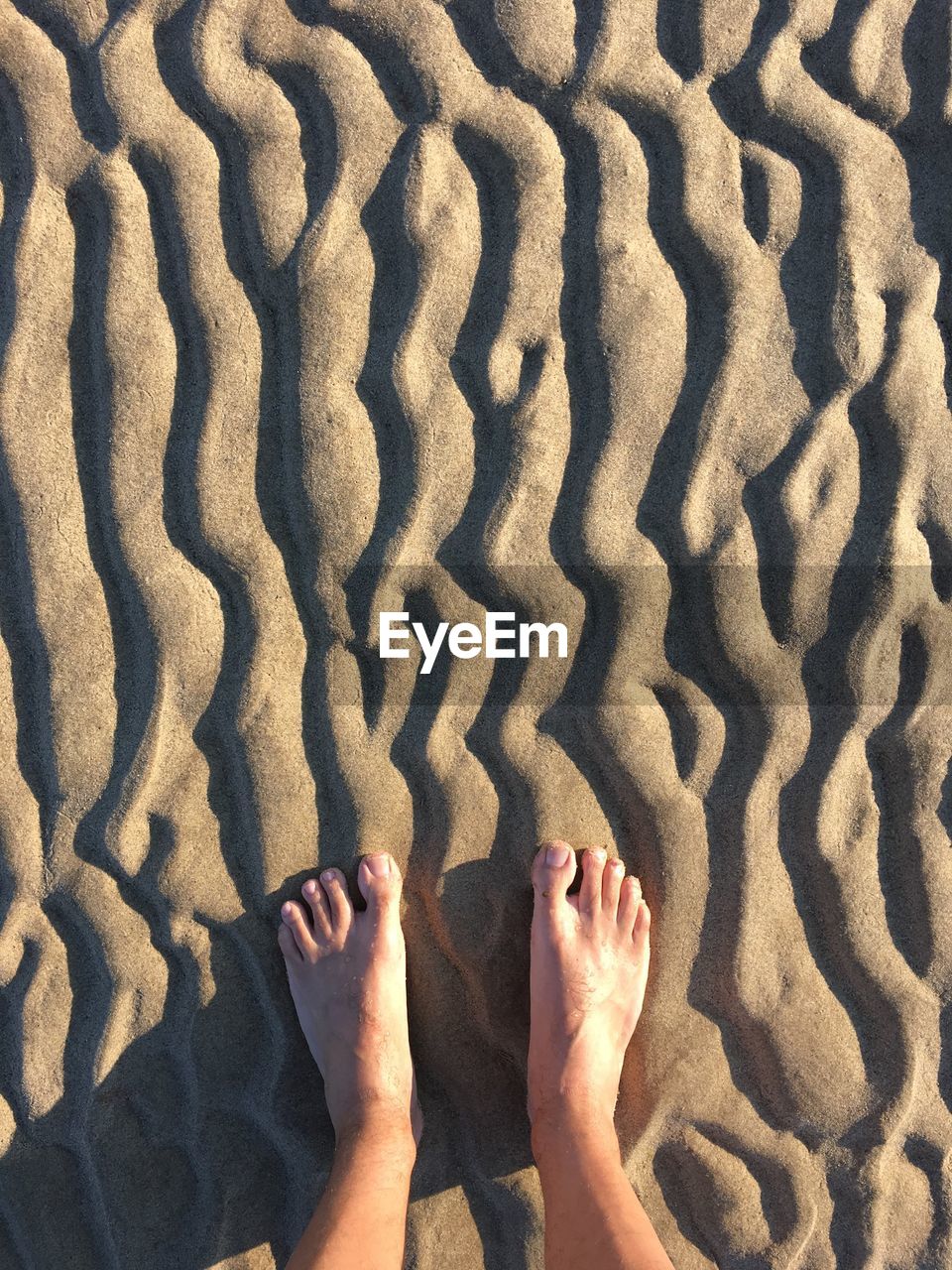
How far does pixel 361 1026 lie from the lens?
1.83 m

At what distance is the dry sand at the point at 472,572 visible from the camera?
5.99ft

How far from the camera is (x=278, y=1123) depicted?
186 centimetres

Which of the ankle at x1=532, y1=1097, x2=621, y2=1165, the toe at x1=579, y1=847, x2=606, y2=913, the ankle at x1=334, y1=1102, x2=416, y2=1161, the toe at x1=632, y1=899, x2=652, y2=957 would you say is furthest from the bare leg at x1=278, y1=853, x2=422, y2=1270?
the toe at x1=632, y1=899, x2=652, y2=957

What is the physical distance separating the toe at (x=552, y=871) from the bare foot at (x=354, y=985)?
1.00 feet

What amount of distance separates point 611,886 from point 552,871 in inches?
5.3

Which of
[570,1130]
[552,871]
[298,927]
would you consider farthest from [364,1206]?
[552,871]

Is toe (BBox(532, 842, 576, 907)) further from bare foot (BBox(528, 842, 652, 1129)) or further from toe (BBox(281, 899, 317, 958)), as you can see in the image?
toe (BBox(281, 899, 317, 958))

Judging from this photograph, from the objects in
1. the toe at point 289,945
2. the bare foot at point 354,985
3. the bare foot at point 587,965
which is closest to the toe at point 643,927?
the bare foot at point 587,965

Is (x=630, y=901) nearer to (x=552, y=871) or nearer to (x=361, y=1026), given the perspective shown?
(x=552, y=871)

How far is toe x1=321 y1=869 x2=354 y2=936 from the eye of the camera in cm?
186

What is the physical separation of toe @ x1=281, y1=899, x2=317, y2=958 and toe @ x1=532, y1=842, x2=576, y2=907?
0.50m

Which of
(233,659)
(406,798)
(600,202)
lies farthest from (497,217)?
(406,798)

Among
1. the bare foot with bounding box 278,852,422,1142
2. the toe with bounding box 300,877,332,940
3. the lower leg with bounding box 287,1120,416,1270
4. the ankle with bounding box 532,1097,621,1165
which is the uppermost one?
the toe with bounding box 300,877,332,940

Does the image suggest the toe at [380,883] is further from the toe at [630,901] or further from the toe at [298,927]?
the toe at [630,901]
